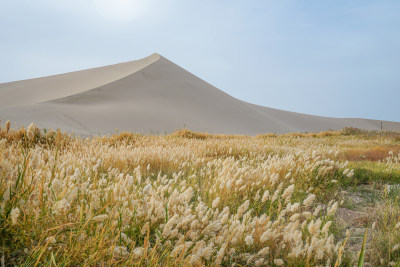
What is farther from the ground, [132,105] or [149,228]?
[132,105]

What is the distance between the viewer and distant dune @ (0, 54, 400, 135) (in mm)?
28844

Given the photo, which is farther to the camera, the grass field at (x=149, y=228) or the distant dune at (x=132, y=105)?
the distant dune at (x=132, y=105)

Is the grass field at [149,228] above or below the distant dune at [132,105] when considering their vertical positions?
below

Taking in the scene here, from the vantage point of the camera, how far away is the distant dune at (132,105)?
94.6 ft

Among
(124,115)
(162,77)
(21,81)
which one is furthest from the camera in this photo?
(21,81)

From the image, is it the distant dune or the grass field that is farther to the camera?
the distant dune

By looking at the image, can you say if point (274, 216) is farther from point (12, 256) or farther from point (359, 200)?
point (12, 256)

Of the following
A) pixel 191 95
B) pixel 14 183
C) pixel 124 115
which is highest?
pixel 191 95

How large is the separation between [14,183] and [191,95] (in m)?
45.3

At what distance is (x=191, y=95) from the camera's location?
46375mm

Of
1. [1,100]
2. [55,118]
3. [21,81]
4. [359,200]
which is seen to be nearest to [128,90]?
[55,118]

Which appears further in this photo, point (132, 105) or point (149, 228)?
point (132, 105)

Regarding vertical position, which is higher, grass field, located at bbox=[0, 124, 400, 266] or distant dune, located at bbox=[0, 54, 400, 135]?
distant dune, located at bbox=[0, 54, 400, 135]

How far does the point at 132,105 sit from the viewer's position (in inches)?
1457
